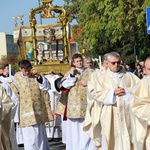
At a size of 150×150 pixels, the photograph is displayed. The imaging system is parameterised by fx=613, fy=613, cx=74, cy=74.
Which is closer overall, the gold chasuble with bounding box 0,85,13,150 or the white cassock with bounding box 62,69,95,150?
the gold chasuble with bounding box 0,85,13,150

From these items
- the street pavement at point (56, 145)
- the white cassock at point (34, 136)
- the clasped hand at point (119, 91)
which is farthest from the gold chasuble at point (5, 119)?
the street pavement at point (56, 145)

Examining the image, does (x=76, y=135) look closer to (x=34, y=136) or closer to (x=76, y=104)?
(x=76, y=104)

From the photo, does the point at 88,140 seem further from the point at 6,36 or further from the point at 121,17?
the point at 6,36

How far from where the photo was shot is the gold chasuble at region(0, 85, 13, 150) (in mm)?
8148

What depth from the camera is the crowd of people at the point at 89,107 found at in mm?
7453

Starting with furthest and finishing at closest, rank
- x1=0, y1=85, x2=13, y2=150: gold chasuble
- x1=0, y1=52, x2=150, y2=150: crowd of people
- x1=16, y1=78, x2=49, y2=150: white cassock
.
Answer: x1=16, y1=78, x2=49, y2=150: white cassock < x1=0, y1=85, x2=13, y2=150: gold chasuble < x1=0, y1=52, x2=150, y2=150: crowd of people

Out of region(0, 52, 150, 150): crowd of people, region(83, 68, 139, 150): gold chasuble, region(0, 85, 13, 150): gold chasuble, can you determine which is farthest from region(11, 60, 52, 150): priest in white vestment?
region(0, 85, 13, 150): gold chasuble

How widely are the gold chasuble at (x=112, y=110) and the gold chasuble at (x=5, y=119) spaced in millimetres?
1295

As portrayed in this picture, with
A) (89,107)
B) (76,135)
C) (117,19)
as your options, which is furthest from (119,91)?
(117,19)

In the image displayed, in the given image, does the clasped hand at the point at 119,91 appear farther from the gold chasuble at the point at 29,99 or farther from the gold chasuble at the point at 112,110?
the gold chasuble at the point at 29,99

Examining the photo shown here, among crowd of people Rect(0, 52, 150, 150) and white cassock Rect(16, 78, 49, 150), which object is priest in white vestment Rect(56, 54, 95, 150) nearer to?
crowd of people Rect(0, 52, 150, 150)

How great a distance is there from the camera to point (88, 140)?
10664 mm

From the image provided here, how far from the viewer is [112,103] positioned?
27.8 feet

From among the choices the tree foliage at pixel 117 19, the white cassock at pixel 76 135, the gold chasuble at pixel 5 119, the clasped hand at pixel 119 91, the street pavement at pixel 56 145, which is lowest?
the street pavement at pixel 56 145
